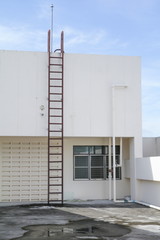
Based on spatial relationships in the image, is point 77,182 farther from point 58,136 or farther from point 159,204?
point 159,204

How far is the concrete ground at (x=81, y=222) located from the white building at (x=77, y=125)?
1.62 m

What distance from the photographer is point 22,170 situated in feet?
44.3

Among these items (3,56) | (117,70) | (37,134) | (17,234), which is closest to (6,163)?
(37,134)


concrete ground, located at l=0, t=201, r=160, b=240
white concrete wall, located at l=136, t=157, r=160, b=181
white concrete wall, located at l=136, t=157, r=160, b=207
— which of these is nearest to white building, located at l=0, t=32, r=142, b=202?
white concrete wall, located at l=136, t=157, r=160, b=207

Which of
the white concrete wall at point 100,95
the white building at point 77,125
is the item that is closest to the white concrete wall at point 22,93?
the white building at point 77,125

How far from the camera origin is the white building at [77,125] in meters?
12.6

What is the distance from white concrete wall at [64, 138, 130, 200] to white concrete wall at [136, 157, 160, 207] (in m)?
1.22

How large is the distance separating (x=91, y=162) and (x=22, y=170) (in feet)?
8.61

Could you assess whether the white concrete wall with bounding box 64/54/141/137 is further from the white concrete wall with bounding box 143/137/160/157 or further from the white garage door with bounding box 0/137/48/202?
the white concrete wall with bounding box 143/137/160/157

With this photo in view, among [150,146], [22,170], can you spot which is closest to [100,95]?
[22,170]

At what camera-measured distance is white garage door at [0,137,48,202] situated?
43.9 ft

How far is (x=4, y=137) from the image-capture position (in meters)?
13.5

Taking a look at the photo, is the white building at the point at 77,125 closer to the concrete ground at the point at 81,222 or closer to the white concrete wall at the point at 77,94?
the white concrete wall at the point at 77,94

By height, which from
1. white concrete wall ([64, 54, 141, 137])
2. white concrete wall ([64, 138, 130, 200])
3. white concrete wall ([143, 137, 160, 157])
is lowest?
white concrete wall ([64, 138, 130, 200])
